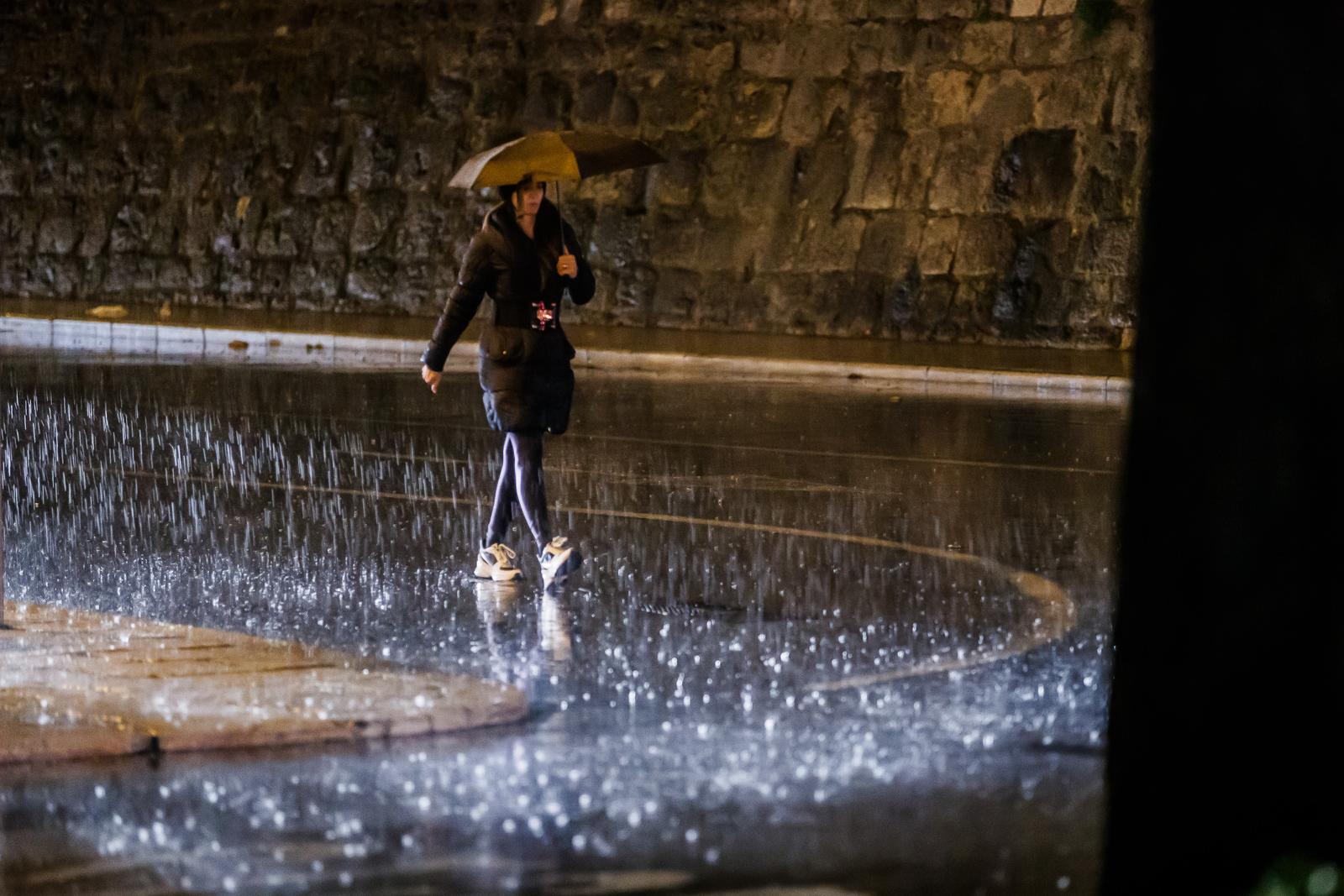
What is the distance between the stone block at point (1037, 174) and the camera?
22.2 m

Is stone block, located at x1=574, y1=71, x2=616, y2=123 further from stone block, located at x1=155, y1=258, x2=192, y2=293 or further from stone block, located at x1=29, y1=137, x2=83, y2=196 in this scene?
stone block, located at x1=29, y1=137, x2=83, y2=196

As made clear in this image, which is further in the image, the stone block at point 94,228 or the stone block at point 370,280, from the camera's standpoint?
the stone block at point 94,228

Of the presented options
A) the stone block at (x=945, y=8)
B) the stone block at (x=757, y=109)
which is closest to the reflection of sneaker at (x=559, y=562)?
the stone block at (x=945, y=8)

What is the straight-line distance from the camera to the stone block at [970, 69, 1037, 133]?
2267cm

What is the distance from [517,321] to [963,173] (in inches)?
550

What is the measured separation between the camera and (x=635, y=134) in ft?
81.6

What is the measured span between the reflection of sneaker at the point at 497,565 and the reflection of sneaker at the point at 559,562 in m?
0.20

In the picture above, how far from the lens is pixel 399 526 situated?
10805 mm

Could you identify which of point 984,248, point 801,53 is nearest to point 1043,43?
point 984,248

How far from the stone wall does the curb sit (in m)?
2.84

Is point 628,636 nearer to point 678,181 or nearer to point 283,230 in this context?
point 678,181

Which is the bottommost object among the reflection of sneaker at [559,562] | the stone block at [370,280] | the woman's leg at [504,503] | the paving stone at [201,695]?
the paving stone at [201,695]

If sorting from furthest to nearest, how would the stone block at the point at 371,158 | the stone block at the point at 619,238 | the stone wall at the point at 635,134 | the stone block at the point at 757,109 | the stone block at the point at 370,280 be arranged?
the stone block at the point at 371,158 < the stone block at the point at 370,280 < the stone block at the point at 619,238 < the stone block at the point at 757,109 < the stone wall at the point at 635,134

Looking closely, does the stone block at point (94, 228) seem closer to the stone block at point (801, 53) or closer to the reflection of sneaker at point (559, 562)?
the stone block at point (801, 53)
